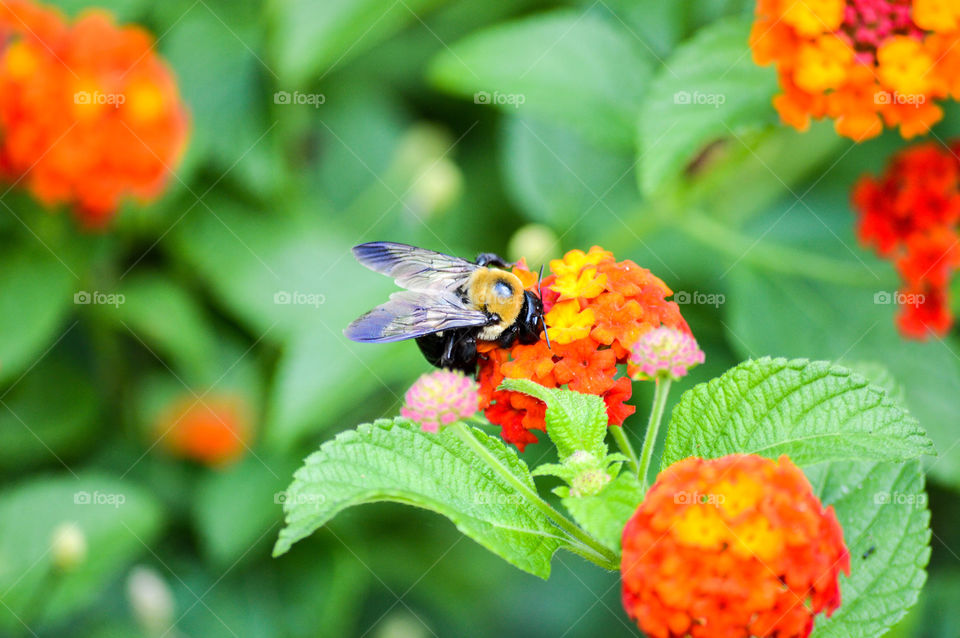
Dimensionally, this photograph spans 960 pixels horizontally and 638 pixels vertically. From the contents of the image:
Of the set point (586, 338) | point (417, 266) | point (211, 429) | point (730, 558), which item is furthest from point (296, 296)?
point (730, 558)

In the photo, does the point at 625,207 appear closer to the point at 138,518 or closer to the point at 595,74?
the point at 595,74

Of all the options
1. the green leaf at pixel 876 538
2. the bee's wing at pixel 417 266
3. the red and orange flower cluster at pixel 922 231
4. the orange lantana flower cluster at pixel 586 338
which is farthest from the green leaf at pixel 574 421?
the red and orange flower cluster at pixel 922 231

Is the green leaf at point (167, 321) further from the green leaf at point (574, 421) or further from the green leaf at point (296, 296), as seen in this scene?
the green leaf at point (574, 421)

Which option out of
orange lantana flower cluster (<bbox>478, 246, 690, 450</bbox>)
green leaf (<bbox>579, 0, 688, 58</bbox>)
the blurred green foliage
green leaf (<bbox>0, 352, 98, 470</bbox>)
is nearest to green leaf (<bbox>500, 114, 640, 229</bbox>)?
the blurred green foliage

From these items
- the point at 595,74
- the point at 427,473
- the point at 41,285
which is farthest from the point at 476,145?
the point at 427,473

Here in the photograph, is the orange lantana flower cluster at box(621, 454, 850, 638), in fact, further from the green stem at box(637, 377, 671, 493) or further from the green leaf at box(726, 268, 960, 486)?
the green leaf at box(726, 268, 960, 486)

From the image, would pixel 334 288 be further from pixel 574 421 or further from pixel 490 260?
pixel 574 421
